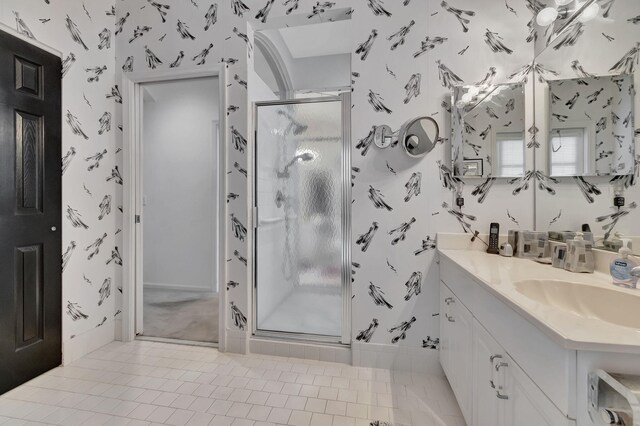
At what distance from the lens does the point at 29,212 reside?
1.84 m

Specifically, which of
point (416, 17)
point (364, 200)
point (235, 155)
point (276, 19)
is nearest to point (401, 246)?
point (364, 200)

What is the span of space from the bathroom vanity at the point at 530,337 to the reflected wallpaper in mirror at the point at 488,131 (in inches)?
23.6

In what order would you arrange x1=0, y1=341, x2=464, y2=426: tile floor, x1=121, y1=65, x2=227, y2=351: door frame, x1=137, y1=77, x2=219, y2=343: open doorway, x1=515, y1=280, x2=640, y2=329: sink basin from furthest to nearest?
x1=137, y1=77, x2=219, y2=343: open doorway
x1=121, y1=65, x2=227, y2=351: door frame
x1=0, y1=341, x2=464, y2=426: tile floor
x1=515, y1=280, x2=640, y2=329: sink basin

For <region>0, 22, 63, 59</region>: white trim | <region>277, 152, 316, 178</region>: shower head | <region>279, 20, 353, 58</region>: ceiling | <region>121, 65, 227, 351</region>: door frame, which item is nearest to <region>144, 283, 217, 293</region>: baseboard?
<region>121, 65, 227, 351</region>: door frame

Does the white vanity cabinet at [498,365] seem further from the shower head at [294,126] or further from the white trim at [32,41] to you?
the white trim at [32,41]

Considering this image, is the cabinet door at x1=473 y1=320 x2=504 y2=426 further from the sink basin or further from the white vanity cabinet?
the sink basin

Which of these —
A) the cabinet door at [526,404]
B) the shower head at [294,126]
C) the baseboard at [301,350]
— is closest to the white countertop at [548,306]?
the cabinet door at [526,404]

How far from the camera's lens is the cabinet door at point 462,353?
52.6 inches

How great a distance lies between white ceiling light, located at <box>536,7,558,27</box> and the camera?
5.56 feet

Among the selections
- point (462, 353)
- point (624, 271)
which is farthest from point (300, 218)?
point (624, 271)

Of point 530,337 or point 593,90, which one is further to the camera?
point 593,90

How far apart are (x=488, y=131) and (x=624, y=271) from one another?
1.11m

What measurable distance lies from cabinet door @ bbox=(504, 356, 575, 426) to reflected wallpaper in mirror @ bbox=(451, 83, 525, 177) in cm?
130

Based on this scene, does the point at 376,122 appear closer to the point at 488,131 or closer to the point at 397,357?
the point at 488,131
